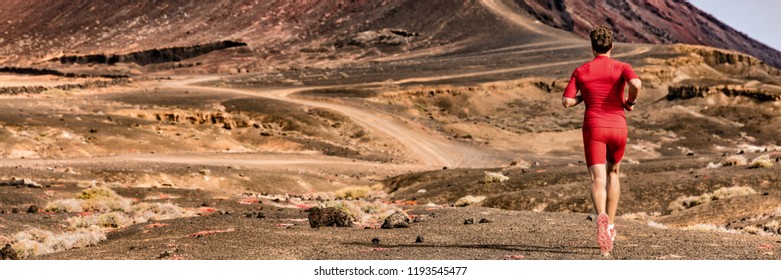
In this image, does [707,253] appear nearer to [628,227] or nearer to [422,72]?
[628,227]

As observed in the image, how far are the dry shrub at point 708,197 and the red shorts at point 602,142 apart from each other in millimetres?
13998

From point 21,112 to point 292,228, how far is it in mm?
42371

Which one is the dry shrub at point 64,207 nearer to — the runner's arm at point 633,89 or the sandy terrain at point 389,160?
the sandy terrain at point 389,160

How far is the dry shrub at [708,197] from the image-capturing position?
21141 millimetres

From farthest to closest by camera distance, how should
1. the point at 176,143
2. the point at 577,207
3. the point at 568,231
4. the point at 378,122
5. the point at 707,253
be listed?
the point at 378,122 → the point at 176,143 → the point at 577,207 → the point at 568,231 → the point at 707,253

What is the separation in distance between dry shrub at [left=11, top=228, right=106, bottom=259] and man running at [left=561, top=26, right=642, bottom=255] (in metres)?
8.06

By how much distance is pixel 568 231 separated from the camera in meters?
12.1

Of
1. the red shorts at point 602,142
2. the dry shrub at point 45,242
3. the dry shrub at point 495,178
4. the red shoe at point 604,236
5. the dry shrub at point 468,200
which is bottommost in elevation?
the dry shrub at point 495,178

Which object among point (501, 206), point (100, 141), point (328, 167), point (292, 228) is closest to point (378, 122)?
point (328, 167)

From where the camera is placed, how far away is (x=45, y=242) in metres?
12.8

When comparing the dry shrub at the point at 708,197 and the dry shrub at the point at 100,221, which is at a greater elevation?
the dry shrub at the point at 100,221

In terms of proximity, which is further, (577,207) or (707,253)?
(577,207)

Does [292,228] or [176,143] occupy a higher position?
[292,228]

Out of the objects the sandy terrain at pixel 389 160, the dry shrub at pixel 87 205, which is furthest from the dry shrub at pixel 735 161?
the dry shrub at pixel 87 205
